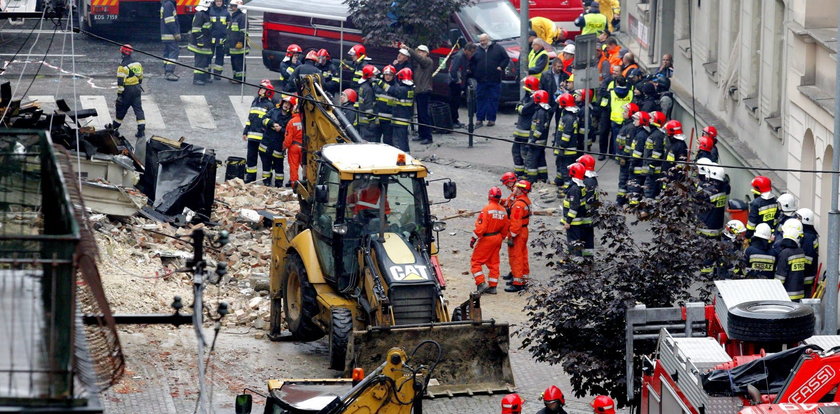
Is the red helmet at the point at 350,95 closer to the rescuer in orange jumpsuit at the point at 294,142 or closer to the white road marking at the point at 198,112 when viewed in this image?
the rescuer in orange jumpsuit at the point at 294,142

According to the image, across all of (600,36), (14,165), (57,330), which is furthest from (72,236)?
(600,36)

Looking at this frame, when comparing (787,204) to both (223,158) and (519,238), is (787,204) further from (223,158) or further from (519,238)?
(223,158)

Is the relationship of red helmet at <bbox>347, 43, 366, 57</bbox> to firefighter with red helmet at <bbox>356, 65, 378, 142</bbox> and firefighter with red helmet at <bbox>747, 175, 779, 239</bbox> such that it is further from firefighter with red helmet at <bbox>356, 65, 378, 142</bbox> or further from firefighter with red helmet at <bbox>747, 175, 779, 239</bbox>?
firefighter with red helmet at <bbox>747, 175, 779, 239</bbox>

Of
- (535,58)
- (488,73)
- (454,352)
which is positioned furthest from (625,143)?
(454,352)

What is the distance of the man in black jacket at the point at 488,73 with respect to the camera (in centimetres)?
2759

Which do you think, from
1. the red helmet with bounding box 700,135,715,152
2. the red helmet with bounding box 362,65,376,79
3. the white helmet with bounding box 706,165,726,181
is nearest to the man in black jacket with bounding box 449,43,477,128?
the red helmet with bounding box 362,65,376,79

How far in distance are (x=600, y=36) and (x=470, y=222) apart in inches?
338

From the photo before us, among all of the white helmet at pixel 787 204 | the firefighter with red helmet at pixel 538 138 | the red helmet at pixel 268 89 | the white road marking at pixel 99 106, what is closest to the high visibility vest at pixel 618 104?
the firefighter with red helmet at pixel 538 138

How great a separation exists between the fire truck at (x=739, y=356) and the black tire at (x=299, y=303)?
4157mm

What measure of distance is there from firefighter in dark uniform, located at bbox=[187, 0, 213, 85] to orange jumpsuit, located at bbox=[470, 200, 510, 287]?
12737 millimetres

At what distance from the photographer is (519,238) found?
1894cm

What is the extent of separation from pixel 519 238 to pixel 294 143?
5.34 meters

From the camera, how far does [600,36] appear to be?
29734 millimetres

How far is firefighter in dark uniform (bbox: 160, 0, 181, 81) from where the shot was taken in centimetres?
3089
